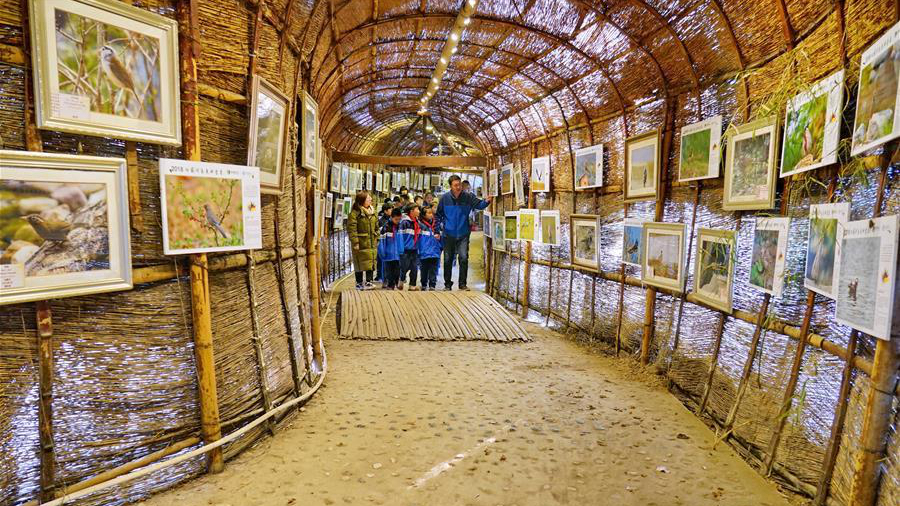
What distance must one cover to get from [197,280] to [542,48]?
4586 millimetres

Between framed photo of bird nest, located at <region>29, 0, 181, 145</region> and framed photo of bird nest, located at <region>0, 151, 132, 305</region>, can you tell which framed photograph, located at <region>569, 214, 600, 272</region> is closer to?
framed photo of bird nest, located at <region>29, 0, 181, 145</region>

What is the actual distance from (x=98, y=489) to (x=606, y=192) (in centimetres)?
544

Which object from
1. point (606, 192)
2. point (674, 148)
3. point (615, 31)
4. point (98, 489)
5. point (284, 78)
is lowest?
point (98, 489)

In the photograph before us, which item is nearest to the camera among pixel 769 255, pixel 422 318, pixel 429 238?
pixel 769 255

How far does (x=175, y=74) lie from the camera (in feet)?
8.55

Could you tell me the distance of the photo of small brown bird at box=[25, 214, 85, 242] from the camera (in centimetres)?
217

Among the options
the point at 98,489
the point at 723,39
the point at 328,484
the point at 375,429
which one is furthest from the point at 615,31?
the point at 98,489

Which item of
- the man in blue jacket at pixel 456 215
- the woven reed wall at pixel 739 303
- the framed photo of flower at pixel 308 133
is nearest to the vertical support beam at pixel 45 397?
the framed photo of flower at pixel 308 133

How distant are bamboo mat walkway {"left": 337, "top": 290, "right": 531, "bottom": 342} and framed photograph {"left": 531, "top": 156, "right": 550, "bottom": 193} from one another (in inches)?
75.8

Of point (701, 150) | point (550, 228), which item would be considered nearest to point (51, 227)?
point (701, 150)

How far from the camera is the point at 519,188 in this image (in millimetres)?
8367

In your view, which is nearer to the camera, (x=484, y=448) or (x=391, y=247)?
(x=484, y=448)

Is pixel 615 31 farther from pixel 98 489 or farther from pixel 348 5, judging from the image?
pixel 98 489

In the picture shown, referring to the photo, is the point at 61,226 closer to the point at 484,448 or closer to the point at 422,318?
the point at 484,448
